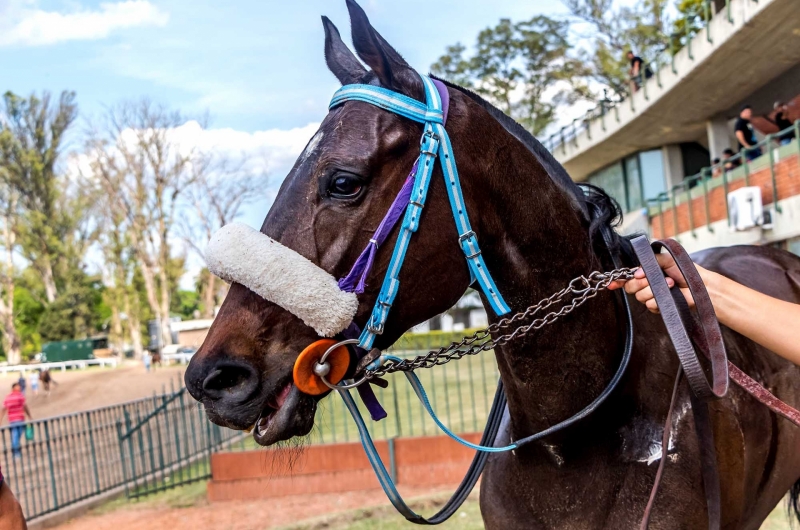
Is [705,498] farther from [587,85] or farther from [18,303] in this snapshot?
[18,303]

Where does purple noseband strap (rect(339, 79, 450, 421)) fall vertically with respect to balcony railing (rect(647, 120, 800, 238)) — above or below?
below

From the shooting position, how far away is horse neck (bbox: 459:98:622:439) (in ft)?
6.60

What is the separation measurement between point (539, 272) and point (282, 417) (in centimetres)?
88

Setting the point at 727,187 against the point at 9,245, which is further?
the point at 9,245

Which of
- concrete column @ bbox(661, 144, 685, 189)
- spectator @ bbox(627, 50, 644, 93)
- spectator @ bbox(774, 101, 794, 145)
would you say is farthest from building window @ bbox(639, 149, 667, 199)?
spectator @ bbox(774, 101, 794, 145)

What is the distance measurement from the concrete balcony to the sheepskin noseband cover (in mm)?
15386

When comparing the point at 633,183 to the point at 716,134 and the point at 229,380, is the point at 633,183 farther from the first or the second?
the point at 229,380

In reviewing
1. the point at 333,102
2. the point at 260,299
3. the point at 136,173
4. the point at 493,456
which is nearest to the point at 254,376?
the point at 260,299

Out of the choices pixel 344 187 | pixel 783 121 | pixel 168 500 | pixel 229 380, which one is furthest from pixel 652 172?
pixel 229 380

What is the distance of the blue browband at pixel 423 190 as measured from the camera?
1.80 metres

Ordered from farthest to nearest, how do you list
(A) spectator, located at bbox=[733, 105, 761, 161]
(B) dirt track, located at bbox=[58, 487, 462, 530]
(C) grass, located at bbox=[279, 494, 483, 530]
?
(A) spectator, located at bbox=[733, 105, 761, 161] < (B) dirt track, located at bbox=[58, 487, 462, 530] < (C) grass, located at bbox=[279, 494, 483, 530]

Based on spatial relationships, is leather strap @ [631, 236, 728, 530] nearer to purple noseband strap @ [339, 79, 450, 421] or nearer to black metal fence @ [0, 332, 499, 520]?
purple noseband strap @ [339, 79, 450, 421]

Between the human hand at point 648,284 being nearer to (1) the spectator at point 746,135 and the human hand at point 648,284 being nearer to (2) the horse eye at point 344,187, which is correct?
(2) the horse eye at point 344,187

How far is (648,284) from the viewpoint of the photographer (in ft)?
6.33
